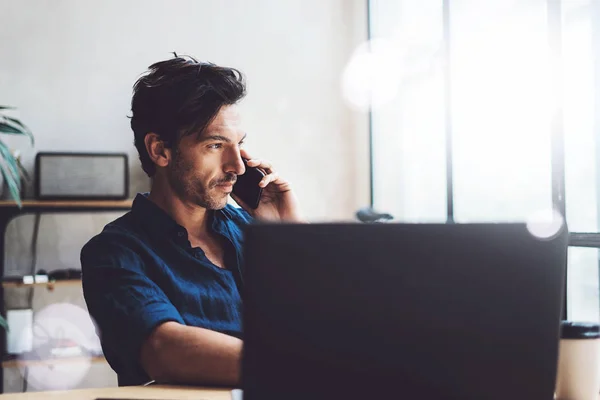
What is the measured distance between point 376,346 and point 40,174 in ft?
9.71

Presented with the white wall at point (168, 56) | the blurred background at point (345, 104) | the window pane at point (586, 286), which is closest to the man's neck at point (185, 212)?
the blurred background at point (345, 104)

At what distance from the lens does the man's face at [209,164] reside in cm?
167

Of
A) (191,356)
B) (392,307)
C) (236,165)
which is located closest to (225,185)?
(236,165)

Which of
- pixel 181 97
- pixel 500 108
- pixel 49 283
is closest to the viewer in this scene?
pixel 181 97

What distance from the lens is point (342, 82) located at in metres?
4.16

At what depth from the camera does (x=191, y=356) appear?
1.15 m

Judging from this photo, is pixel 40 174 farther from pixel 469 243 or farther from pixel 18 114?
pixel 469 243

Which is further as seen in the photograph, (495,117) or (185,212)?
(495,117)

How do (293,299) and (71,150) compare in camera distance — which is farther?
(71,150)

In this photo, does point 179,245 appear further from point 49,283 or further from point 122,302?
point 49,283

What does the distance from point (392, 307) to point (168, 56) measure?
3.40 m

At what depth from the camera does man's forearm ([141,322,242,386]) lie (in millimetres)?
Result: 1142

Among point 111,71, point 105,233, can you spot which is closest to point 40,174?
point 111,71

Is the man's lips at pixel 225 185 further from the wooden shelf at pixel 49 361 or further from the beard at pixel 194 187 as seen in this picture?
the wooden shelf at pixel 49 361
